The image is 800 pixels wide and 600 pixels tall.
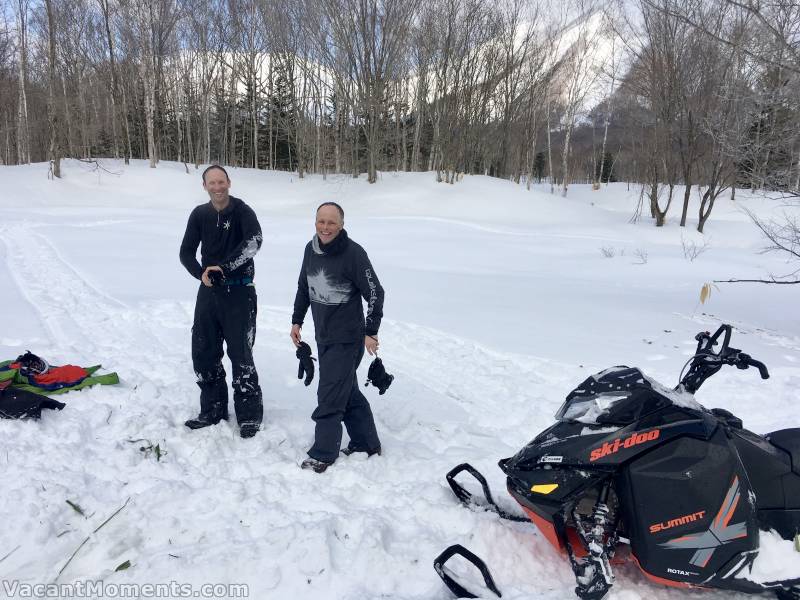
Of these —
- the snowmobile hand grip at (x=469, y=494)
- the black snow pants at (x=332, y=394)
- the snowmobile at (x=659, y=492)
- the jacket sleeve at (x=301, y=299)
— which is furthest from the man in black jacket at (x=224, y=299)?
the snowmobile at (x=659, y=492)

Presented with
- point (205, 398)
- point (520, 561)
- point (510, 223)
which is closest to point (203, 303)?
point (205, 398)

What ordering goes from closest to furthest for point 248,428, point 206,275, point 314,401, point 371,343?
point 371,343 < point 206,275 < point 248,428 < point 314,401

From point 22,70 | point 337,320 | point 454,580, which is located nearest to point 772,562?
point 454,580

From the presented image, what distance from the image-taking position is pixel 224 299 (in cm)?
370

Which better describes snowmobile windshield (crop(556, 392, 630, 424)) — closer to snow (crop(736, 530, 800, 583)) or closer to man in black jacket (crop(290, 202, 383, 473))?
snow (crop(736, 530, 800, 583))

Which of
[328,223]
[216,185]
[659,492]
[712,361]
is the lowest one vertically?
[659,492]

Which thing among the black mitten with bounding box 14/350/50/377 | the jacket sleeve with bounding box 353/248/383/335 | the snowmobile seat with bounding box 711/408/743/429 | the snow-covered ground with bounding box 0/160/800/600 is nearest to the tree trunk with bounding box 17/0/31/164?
the snow-covered ground with bounding box 0/160/800/600

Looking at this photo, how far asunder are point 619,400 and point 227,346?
9.01ft

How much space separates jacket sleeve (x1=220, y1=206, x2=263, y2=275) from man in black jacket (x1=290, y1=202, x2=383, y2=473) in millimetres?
529

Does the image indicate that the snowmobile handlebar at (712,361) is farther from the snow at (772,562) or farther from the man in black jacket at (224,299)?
the man in black jacket at (224,299)

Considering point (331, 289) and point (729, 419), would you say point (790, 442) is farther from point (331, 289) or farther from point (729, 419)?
point (331, 289)

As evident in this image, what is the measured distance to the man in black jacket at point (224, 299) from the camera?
12.1 ft

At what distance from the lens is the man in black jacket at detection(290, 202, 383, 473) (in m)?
3.33

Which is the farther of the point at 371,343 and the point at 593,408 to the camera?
the point at 371,343
